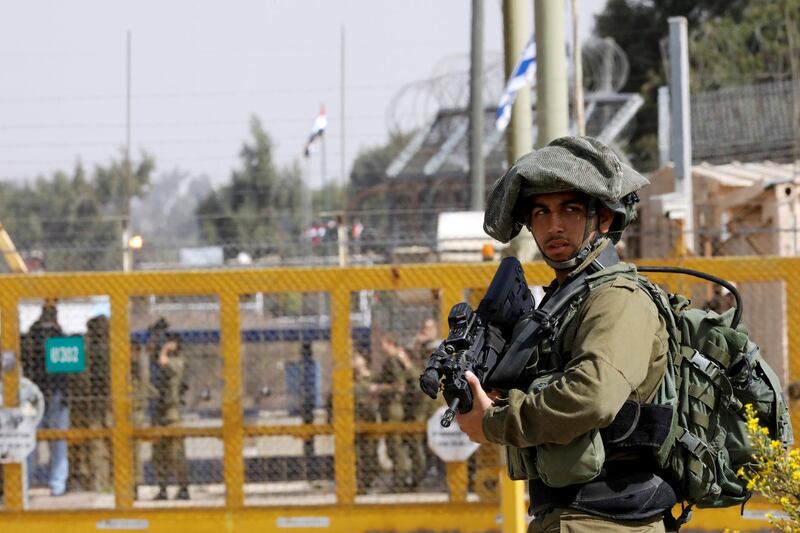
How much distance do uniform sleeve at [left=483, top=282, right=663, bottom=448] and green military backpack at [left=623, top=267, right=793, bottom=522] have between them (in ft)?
0.58

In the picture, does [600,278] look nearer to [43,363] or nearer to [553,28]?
[553,28]

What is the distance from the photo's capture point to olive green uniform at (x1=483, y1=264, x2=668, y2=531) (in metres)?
2.93

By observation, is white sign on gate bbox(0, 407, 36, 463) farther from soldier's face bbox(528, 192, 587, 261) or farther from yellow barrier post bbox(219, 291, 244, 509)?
soldier's face bbox(528, 192, 587, 261)

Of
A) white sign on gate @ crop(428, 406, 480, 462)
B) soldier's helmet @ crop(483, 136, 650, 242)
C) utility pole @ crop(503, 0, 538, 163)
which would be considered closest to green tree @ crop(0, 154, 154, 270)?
white sign on gate @ crop(428, 406, 480, 462)

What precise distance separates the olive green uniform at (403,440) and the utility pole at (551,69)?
2497 mm

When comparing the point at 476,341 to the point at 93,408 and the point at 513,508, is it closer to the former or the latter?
the point at 513,508

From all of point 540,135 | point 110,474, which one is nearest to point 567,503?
point 540,135

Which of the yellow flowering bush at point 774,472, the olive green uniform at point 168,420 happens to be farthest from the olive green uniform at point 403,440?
the yellow flowering bush at point 774,472

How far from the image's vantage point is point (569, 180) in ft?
10.2

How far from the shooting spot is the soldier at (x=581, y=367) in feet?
9.70

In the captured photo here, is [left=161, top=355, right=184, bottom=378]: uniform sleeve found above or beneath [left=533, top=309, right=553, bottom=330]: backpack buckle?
beneath

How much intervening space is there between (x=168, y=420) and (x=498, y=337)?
5502 mm

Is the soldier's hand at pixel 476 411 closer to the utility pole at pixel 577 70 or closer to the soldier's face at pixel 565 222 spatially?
the soldier's face at pixel 565 222

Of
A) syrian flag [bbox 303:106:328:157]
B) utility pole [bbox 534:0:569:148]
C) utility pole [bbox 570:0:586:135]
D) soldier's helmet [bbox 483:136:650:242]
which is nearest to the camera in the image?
soldier's helmet [bbox 483:136:650:242]
